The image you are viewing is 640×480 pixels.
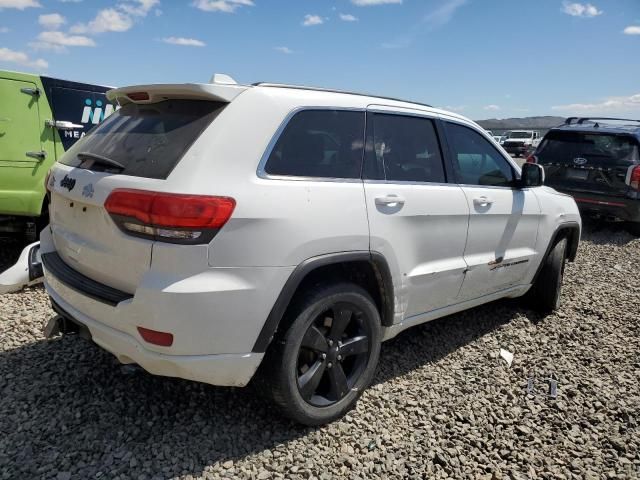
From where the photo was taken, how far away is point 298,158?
102 inches

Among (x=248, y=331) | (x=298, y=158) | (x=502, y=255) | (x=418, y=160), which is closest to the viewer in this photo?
(x=248, y=331)

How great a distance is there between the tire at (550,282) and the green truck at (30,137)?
15.2ft

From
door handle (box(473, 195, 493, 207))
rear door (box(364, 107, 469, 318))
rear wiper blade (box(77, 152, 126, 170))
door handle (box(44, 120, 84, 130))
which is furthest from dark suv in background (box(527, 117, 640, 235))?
rear wiper blade (box(77, 152, 126, 170))

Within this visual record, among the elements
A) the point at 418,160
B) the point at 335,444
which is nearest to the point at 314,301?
the point at 335,444

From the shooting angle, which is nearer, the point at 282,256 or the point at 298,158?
the point at 282,256

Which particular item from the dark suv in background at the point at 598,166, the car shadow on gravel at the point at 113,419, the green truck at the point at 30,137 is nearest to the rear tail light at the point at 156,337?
the car shadow on gravel at the point at 113,419

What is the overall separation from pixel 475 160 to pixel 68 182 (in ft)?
8.95

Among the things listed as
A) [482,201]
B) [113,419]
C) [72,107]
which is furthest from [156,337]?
[72,107]

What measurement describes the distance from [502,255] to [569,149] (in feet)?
18.6

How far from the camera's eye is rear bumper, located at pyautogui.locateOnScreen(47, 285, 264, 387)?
230 cm

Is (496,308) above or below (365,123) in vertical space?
below

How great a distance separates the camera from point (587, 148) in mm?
8367

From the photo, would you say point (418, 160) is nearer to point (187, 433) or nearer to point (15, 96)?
point (187, 433)

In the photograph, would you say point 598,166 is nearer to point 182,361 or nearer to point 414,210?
point 414,210
